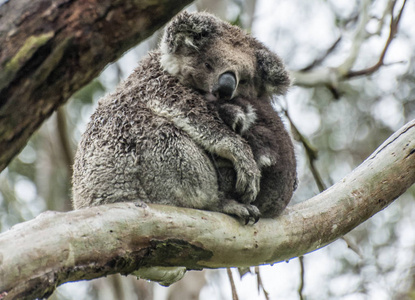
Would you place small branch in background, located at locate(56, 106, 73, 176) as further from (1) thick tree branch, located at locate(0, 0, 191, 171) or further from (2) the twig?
(1) thick tree branch, located at locate(0, 0, 191, 171)

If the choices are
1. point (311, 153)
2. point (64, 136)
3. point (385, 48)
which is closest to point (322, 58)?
point (385, 48)

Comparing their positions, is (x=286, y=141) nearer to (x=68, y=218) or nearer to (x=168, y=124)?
(x=168, y=124)

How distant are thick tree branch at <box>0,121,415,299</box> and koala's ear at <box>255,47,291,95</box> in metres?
1.13

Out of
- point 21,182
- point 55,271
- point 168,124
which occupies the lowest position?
point 55,271

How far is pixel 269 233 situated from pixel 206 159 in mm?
795

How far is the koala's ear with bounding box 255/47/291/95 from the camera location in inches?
191

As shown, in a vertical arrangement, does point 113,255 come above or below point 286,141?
below

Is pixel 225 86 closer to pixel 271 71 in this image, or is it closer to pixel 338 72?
pixel 271 71

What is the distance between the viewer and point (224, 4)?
9.90 m

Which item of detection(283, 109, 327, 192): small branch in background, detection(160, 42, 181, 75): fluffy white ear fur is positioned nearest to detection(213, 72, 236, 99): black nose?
detection(160, 42, 181, 75): fluffy white ear fur

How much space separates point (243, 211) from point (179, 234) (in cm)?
63

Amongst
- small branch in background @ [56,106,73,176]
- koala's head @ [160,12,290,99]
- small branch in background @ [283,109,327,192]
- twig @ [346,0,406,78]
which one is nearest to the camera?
koala's head @ [160,12,290,99]

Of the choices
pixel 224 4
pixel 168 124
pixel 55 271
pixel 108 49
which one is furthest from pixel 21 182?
pixel 108 49

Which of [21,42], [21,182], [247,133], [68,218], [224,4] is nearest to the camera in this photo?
[21,42]
